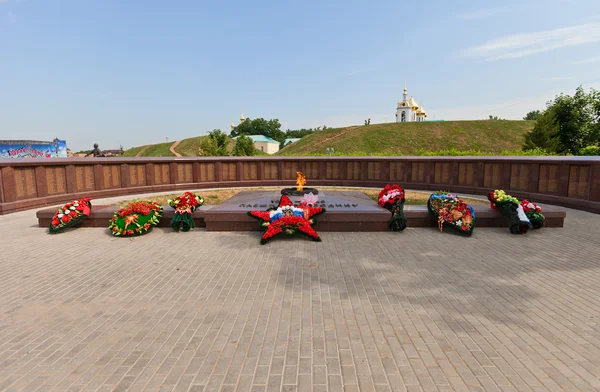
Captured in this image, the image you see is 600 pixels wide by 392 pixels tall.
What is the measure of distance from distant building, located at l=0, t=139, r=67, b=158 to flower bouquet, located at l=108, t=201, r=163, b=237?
33.0m

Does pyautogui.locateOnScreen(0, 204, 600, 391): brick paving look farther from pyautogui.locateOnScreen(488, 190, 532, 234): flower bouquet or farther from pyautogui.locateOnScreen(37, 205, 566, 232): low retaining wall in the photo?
pyautogui.locateOnScreen(37, 205, 566, 232): low retaining wall

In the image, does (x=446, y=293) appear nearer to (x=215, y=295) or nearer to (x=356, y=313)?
(x=356, y=313)

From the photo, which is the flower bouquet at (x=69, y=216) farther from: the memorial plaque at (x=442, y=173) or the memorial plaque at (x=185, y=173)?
the memorial plaque at (x=442, y=173)

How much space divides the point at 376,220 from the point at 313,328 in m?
4.86

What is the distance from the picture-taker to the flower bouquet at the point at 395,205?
27.2 ft

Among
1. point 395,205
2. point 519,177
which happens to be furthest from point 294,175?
point 395,205

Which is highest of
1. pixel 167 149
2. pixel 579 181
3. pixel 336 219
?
pixel 167 149

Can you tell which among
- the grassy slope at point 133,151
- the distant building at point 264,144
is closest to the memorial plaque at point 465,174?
the distant building at point 264,144

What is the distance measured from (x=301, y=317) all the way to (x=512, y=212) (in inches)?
251

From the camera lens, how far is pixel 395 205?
8586 mm

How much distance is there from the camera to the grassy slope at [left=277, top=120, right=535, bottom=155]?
59688mm

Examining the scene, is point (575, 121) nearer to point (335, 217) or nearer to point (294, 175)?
point (294, 175)

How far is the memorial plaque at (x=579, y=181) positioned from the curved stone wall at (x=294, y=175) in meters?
0.03

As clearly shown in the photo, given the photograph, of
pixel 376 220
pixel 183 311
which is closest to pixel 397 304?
pixel 183 311
